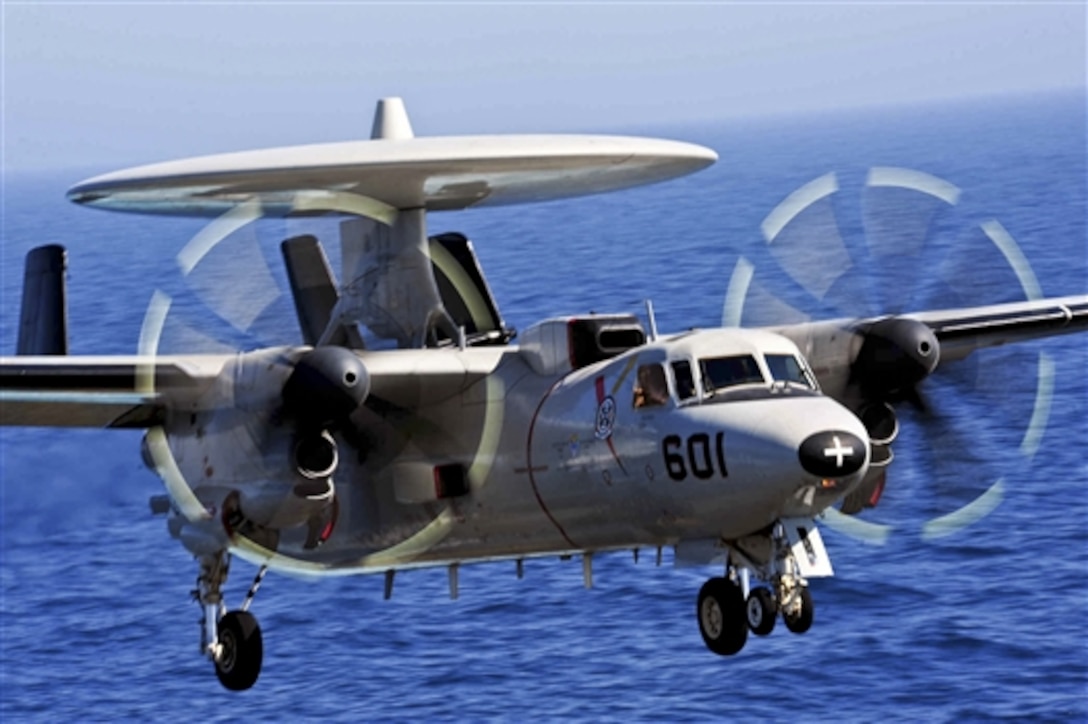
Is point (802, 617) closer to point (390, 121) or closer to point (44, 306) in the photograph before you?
point (390, 121)

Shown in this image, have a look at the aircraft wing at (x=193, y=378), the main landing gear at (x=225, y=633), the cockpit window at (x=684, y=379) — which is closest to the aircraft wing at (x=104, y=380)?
the aircraft wing at (x=193, y=378)

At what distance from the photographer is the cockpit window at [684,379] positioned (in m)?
19.7

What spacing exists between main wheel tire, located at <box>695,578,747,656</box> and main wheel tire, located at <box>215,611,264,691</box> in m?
5.46

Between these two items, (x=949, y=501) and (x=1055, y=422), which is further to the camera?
(x=1055, y=422)

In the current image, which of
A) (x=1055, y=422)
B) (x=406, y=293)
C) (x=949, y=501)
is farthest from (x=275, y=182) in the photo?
(x=1055, y=422)

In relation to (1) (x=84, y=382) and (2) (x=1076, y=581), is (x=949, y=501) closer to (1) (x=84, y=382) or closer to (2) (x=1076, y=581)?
(1) (x=84, y=382)

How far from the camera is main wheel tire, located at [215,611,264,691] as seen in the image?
22.9 metres

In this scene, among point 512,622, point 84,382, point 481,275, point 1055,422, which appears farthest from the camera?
A: point 1055,422

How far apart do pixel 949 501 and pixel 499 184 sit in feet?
22.5

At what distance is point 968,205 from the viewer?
337 ft

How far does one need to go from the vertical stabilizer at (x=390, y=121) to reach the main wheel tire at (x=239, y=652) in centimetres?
610

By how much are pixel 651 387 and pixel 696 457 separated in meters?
0.96

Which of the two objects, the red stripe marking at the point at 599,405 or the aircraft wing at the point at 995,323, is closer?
the red stripe marking at the point at 599,405

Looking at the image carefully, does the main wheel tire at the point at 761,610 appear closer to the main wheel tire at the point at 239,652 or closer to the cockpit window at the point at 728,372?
the cockpit window at the point at 728,372
